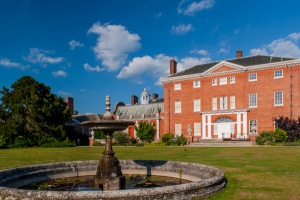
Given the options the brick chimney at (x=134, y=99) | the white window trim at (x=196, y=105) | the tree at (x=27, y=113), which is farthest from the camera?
the brick chimney at (x=134, y=99)

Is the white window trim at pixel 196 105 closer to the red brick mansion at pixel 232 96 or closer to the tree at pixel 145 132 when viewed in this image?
the red brick mansion at pixel 232 96

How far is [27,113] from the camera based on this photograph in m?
35.5

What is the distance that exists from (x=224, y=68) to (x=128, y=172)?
30060mm

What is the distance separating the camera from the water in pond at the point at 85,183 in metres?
7.96

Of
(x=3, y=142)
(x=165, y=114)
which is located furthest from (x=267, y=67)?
(x=3, y=142)

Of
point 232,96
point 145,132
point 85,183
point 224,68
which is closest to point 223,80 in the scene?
point 224,68

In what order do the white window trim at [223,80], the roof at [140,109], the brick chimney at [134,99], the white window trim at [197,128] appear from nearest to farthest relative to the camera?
the white window trim at [223,80] → the white window trim at [197,128] → the roof at [140,109] → the brick chimney at [134,99]

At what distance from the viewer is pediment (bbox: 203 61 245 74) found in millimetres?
35969

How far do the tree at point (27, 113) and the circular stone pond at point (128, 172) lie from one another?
2747cm

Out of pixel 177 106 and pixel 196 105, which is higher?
pixel 196 105

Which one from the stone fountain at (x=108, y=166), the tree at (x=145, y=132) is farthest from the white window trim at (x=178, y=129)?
the stone fountain at (x=108, y=166)

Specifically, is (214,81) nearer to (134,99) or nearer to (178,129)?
(178,129)

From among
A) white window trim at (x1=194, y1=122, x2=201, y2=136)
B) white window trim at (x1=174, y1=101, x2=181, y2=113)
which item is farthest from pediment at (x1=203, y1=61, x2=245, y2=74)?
white window trim at (x1=194, y1=122, x2=201, y2=136)

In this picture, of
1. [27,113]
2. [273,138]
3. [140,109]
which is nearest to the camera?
[273,138]
